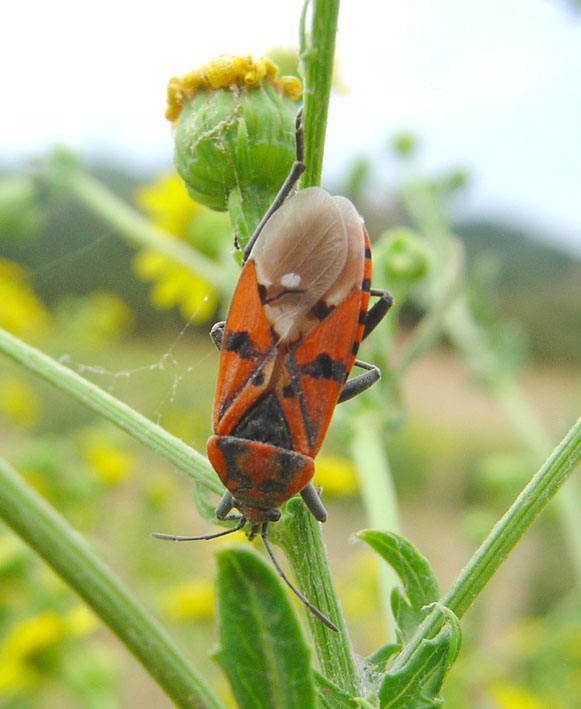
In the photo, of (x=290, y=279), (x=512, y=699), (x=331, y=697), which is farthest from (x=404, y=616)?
(x=512, y=699)

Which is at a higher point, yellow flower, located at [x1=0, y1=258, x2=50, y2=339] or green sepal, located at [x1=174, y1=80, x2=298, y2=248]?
green sepal, located at [x1=174, y1=80, x2=298, y2=248]

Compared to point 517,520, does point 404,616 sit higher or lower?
lower

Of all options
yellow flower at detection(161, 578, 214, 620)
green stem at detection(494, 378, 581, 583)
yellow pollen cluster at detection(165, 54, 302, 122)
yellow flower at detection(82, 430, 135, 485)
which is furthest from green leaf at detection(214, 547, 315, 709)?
yellow flower at detection(82, 430, 135, 485)

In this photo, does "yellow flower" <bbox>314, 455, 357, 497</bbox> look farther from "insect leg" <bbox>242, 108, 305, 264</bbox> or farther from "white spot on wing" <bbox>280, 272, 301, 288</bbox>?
"insect leg" <bbox>242, 108, 305, 264</bbox>

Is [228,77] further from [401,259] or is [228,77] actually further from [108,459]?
[108,459]

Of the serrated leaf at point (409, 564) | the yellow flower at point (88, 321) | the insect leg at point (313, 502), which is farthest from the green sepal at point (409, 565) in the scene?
the yellow flower at point (88, 321)

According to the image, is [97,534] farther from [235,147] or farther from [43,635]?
[235,147]

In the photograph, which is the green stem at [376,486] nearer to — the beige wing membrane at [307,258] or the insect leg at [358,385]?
the insect leg at [358,385]
